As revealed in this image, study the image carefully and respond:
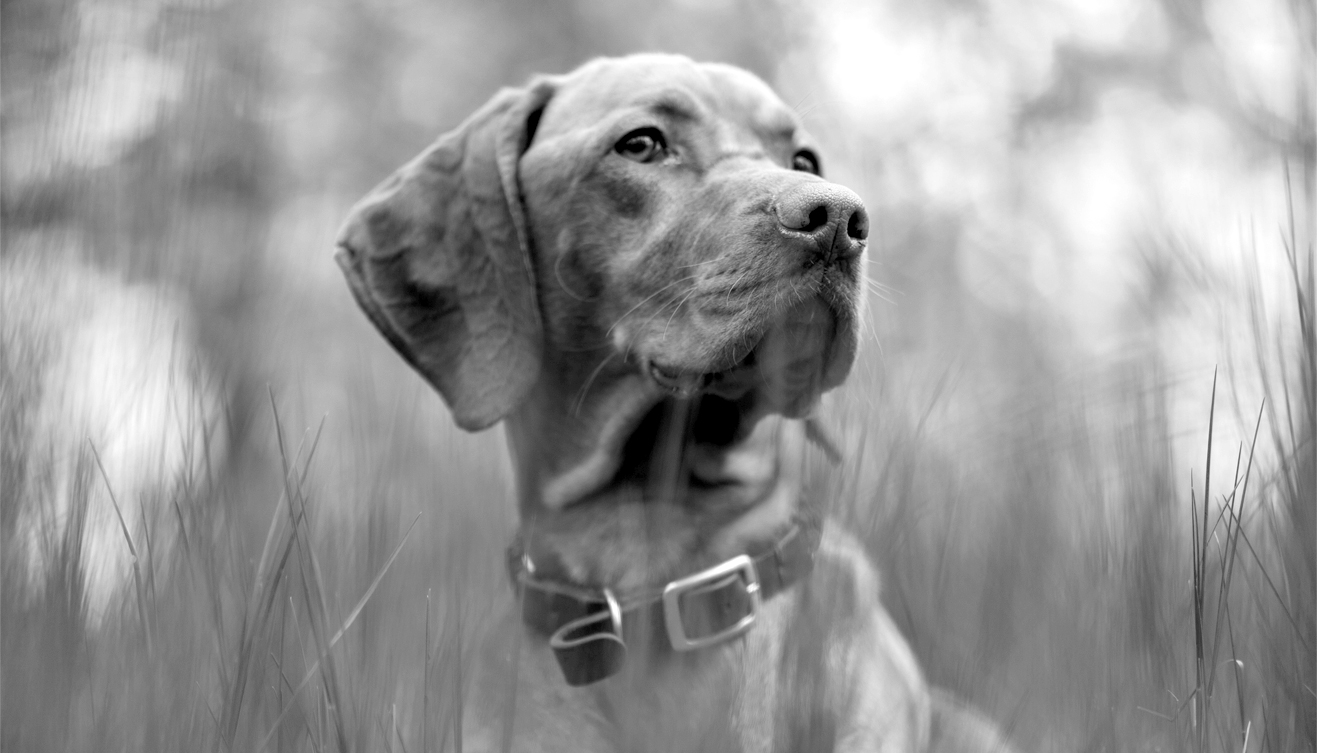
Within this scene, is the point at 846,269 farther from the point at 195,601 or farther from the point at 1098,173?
the point at 1098,173

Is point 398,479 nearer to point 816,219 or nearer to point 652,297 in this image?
point 652,297

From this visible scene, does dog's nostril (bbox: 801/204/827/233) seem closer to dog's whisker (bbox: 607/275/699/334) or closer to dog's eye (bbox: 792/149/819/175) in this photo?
dog's whisker (bbox: 607/275/699/334)

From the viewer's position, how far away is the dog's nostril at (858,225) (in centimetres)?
217

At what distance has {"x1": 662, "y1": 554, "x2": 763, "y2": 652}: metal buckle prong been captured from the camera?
86.4 inches

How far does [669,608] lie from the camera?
2.21 meters

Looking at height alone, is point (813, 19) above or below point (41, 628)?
above

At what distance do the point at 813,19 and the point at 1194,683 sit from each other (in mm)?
→ 9721

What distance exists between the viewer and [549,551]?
253 cm

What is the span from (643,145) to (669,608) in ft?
3.96

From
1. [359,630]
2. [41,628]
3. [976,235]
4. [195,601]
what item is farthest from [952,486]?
[976,235]

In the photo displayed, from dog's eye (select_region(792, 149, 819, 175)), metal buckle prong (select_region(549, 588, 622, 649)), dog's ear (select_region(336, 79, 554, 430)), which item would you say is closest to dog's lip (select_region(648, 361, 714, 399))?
dog's ear (select_region(336, 79, 554, 430))

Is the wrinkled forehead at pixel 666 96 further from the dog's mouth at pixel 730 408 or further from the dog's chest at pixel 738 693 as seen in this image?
the dog's chest at pixel 738 693

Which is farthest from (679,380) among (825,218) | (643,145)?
(643,145)

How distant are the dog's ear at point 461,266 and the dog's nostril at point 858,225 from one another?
0.87 m
